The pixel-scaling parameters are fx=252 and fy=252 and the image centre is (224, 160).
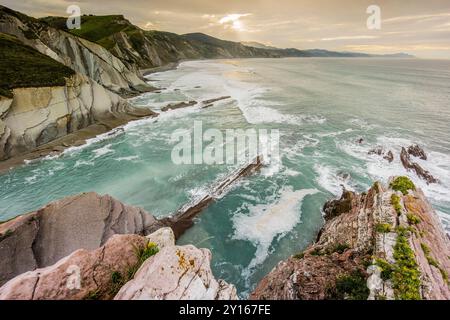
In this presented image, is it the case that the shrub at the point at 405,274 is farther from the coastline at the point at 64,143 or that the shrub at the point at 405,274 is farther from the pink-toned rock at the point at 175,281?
the coastline at the point at 64,143

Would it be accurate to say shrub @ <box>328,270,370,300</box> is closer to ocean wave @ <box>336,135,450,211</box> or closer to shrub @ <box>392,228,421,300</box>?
shrub @ <box>392,228,421,300</box>

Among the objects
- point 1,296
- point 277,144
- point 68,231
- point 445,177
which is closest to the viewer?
point 1,296

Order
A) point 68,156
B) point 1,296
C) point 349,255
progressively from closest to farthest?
1. point 1,296
2. point 349,255
3. point 68,156

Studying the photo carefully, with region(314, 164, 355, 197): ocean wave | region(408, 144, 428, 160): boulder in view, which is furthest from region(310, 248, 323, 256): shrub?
region(408, 144, 428, 160): boulder

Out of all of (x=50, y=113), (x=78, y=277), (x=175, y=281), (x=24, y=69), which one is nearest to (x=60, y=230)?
(x=78, y=277)

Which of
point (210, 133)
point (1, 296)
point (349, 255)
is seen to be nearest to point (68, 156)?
point (210, 133)

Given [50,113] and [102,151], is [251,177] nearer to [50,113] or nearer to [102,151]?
[102,151]

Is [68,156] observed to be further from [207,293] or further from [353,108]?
[353,108]
